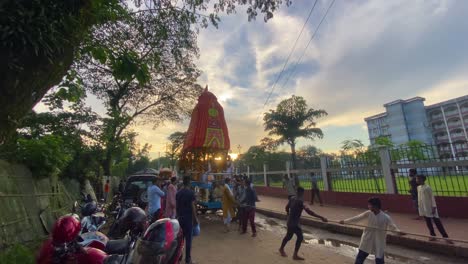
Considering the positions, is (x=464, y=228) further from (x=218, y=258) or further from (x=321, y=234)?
(x=218, y=258)

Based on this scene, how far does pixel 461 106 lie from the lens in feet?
177

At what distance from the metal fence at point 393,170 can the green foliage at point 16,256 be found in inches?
396

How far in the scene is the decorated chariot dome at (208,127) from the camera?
10562mm

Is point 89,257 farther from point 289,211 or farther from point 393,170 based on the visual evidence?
point 393,170

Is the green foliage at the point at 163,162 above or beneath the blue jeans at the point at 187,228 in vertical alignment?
above

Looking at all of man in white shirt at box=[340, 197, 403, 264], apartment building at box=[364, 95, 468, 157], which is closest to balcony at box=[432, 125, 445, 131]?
apartment building at box=[364, 95, 468, 157]

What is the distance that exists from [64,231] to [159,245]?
0.85 metres

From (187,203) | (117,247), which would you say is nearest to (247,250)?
(187,203)

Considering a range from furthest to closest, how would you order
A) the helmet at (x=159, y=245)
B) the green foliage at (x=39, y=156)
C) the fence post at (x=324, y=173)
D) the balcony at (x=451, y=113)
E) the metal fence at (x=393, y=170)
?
1. the balcony at (x=451, y=113)
2. the fence post at (x=324, y=173)
3. the metal fence at (x=393, y=170)
4. the green foliage at (x=39, y=156)
5. the helmet at (x=159, y=245)

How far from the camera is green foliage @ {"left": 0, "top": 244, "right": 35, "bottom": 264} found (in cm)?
378

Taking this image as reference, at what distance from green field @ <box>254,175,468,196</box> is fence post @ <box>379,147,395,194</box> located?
0.29m

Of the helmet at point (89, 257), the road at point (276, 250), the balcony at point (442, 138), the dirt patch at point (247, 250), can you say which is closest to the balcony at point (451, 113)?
the balcony at point (442, 138)

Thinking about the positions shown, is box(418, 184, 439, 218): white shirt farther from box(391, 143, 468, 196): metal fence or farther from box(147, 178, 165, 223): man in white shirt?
box(147, 178, 165, 223): man in white shirt

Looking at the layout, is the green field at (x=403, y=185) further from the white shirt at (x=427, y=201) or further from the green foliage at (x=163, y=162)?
the green foliage at (x=163, y=162)
